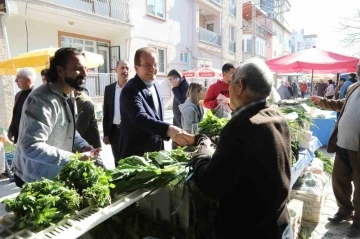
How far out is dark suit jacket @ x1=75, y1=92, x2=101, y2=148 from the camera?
3979mm

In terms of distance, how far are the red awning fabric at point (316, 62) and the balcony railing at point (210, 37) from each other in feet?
40.4

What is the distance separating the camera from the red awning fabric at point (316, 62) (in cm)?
673

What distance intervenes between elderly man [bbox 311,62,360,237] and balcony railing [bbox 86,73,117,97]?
32.7 ft

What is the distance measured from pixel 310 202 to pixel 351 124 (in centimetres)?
111

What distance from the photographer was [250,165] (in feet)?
5.14

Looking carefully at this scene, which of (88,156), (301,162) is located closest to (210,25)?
(301,162)

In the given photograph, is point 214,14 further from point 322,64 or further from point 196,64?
point 322,64

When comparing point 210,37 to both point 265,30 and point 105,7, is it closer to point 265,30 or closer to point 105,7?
point 105,7

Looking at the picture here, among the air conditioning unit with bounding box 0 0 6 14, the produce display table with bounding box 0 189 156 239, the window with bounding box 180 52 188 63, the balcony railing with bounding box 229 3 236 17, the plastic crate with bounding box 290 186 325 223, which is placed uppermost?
the balcony railing with bounding box 229 3 236 17

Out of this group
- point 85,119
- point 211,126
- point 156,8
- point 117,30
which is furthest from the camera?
point 156,8

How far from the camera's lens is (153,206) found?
2.16m

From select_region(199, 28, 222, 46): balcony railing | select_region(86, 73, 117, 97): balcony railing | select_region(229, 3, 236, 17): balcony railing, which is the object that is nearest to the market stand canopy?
select_region(86, 73, 117, 97): balcony railing

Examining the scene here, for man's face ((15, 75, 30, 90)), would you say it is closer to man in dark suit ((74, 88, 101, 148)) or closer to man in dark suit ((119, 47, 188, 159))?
man in dark suit ((74, 88, 101, 148))

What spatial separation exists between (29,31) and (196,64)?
10926 millimetres
